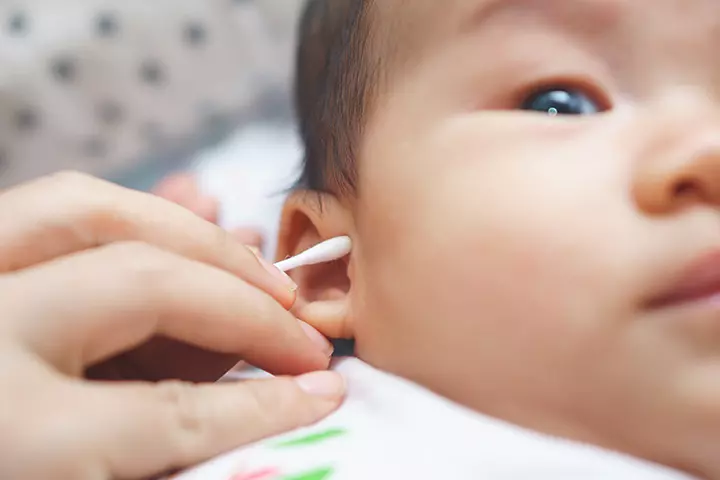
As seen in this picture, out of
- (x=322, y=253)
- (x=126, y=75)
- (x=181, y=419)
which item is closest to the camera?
(x=181, y=419)

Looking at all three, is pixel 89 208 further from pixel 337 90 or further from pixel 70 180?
pixel 337 90

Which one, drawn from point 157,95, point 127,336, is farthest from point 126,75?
point 127,336

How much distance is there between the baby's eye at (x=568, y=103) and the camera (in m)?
0.78

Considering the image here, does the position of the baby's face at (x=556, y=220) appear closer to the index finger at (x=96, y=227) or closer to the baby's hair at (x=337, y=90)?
the baby's hair at (x=337, y=90)

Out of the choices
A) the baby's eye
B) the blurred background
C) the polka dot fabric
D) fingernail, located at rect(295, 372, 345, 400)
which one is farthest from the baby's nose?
the polka dot fabric

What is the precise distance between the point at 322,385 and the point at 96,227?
9.3 inches

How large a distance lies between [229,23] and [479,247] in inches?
30.5

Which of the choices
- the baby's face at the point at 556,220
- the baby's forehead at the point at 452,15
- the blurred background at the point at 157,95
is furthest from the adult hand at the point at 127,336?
the blurred background at the point at 157,95

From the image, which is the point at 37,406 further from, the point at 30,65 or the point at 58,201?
the point at 30,65

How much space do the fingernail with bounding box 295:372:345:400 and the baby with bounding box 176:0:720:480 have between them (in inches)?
0.7

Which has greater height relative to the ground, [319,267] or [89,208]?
[89,208]

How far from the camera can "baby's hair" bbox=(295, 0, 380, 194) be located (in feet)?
2.87

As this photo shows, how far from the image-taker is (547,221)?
680 millimetres

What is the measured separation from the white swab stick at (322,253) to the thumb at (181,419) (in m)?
0.17
